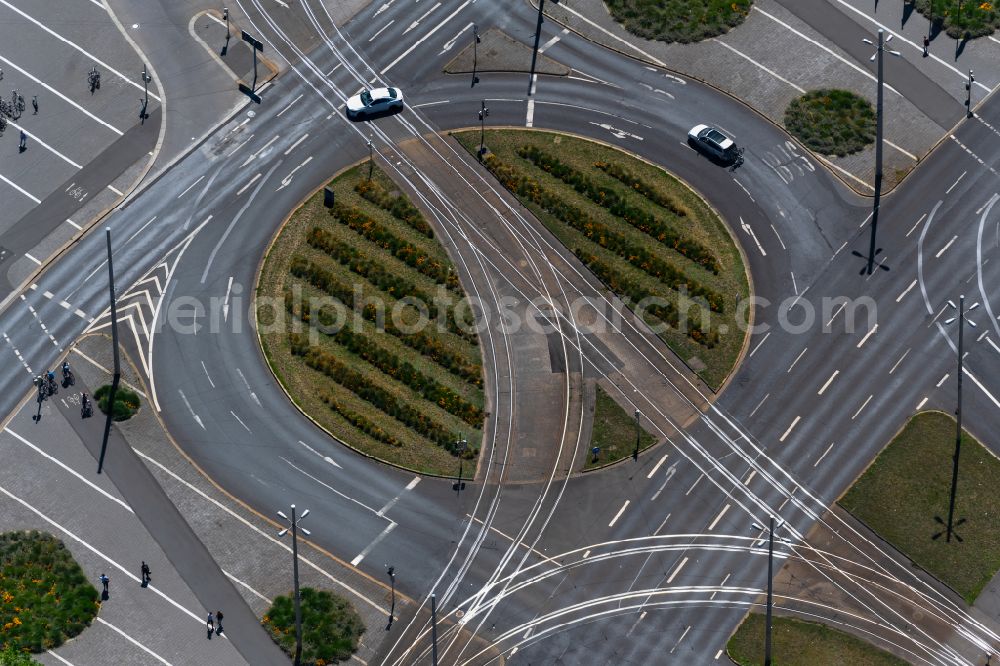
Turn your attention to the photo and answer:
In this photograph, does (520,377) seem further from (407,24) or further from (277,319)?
(407,24)

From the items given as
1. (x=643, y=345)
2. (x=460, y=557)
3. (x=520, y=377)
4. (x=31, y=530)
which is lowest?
(x=31, y=530)

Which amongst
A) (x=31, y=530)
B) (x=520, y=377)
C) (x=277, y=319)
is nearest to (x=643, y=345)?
(x=520, y=377)

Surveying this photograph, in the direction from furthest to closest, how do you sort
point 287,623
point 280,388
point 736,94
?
1. point 736,94
2. point 280,388
3. point 287,623

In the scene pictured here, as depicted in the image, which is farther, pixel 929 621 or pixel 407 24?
pixel 407 24

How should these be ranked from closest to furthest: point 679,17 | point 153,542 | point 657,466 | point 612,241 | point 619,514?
point 153,542
point 619,514
point 657,466
point 612,241
point 679,17

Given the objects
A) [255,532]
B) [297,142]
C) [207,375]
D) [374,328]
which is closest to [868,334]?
[374,328]

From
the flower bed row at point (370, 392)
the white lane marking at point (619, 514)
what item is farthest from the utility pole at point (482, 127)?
the white lane marking at point (619, 514)

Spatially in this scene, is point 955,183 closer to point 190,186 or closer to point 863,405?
point 863,405
